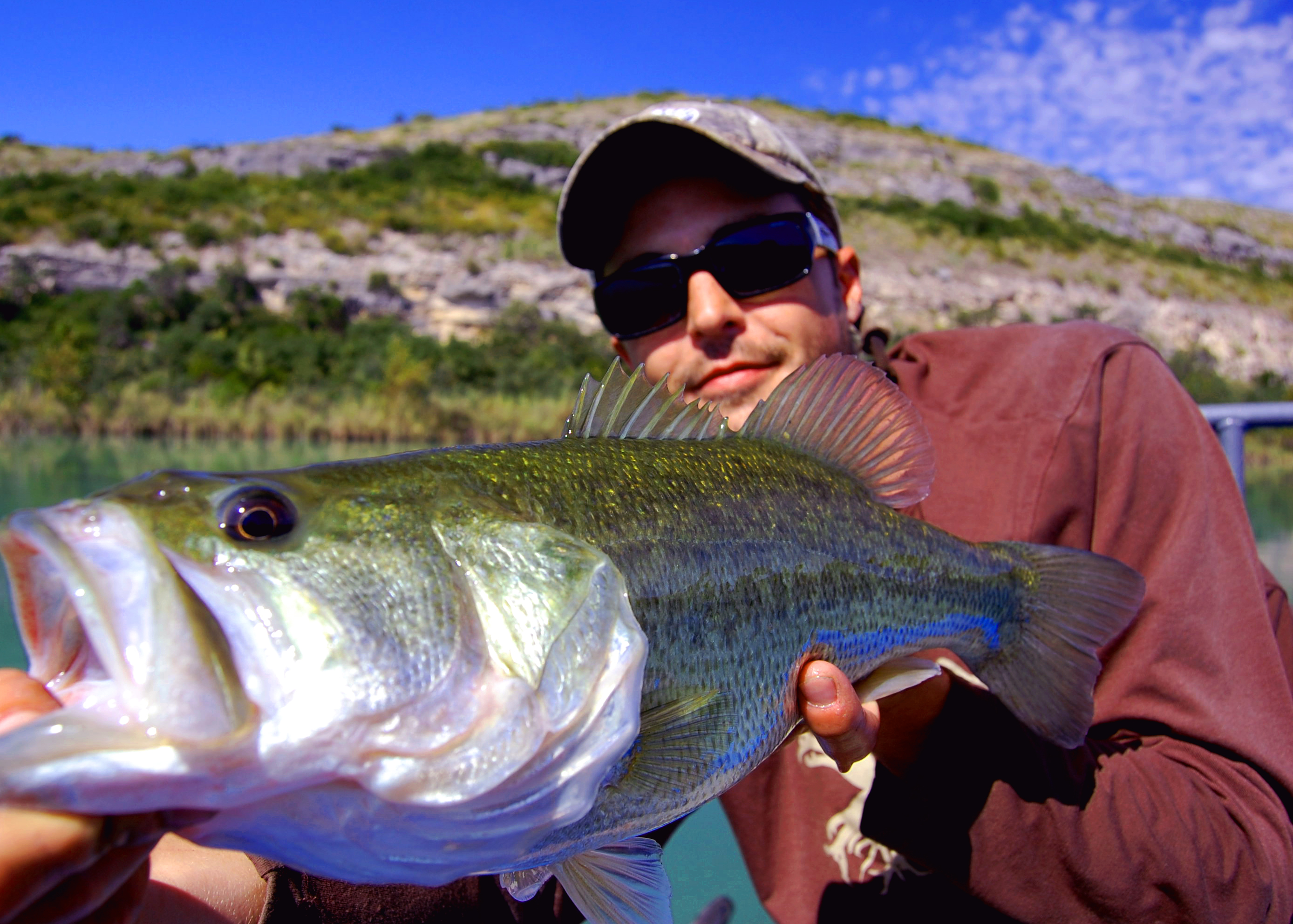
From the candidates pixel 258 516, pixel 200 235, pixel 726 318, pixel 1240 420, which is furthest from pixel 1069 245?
pixel 258 516

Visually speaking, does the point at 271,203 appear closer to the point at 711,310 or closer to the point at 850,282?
the point at 850,282

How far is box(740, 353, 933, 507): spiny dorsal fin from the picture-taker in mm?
1484

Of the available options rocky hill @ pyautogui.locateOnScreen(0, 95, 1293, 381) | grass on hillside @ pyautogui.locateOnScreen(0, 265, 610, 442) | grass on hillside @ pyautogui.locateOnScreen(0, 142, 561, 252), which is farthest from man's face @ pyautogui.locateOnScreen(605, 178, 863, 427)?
grass on hillside @ pyautogui.locateOnScreen(0, 142, 561, 252)

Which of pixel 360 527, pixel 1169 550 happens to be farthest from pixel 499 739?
pixel 1169 550

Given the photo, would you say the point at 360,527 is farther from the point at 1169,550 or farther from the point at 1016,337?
the point at 1016,337

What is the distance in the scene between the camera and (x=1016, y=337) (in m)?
2.17

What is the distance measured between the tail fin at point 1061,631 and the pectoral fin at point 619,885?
764mm

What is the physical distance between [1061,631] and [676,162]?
68.0 inches

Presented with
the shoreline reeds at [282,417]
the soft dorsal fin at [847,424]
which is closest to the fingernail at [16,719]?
the soft dorsal fin at [847,424]

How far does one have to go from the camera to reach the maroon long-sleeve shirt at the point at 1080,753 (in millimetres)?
1424

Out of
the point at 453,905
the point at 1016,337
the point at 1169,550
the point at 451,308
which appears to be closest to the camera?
the point at 1169,550

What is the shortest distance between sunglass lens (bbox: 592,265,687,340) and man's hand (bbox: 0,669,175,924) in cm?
183

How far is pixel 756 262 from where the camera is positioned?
2266 millimetres

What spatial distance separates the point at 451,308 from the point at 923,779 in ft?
90.9
